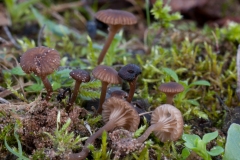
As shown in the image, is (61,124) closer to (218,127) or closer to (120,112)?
(120,112)

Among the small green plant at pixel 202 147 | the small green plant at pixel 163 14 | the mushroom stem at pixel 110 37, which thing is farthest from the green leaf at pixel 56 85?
the small green plant at pixel 163 14

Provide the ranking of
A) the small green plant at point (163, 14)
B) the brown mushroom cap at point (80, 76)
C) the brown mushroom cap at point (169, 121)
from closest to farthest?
the brown mushroom cap at point (169, 121) < the brown mushroom cap at point (80, 76) < the small green plant at point (163, 14)

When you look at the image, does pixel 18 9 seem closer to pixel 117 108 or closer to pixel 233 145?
pixel 117 108

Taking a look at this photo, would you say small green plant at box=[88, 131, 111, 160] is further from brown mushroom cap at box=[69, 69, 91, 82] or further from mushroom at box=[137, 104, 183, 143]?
brown mushroom cap at box=[69, 69, 91, 82]

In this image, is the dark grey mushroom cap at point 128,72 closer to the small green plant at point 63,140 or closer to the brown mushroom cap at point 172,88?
the brown mushroom cap at point 172,88

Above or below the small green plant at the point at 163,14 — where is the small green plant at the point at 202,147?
below

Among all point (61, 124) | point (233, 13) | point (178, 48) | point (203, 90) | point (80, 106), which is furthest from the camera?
point (233, 13)

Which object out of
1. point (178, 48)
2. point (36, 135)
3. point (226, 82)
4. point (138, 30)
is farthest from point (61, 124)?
point (138, 30)
